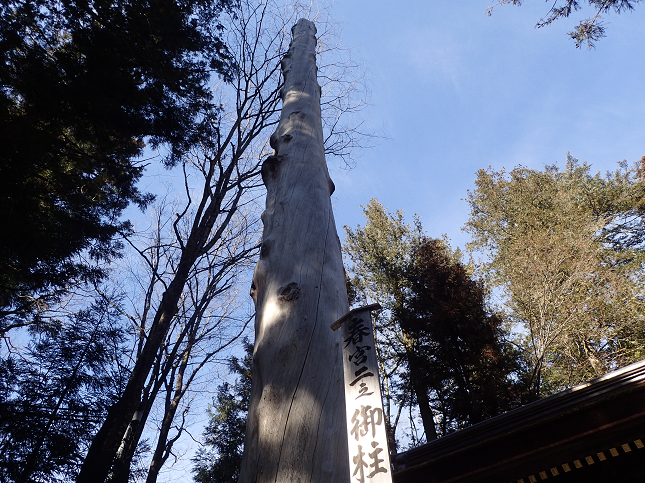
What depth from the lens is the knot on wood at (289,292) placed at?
1.46 m

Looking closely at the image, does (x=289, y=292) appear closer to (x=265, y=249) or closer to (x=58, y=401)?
(x=265, y=249)

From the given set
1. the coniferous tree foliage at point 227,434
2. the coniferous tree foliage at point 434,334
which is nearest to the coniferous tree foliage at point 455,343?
the coniferous tree foliage at point 434,334

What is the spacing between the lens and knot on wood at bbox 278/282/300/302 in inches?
57.4

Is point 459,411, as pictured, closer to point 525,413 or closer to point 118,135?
point 525,413

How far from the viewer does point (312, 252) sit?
1.64 metres

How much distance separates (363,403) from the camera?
3.92 feet

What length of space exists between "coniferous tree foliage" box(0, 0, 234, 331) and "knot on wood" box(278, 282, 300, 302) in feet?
11.4

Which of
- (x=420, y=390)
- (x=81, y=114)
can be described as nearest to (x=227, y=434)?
(x=420, y=390)

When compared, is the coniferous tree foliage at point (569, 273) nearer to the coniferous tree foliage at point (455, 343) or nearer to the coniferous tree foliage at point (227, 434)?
the coniferous tree foliage at point (455, 343)

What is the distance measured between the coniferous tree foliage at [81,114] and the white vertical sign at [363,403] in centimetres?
380

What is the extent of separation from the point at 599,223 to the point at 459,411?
7.49 m

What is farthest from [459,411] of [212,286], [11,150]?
[11,150]

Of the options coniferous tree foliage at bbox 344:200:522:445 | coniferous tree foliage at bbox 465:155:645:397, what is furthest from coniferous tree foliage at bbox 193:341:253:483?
coniferous tree foliage at bbox 465:155:645:397

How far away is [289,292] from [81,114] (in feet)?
14.2
